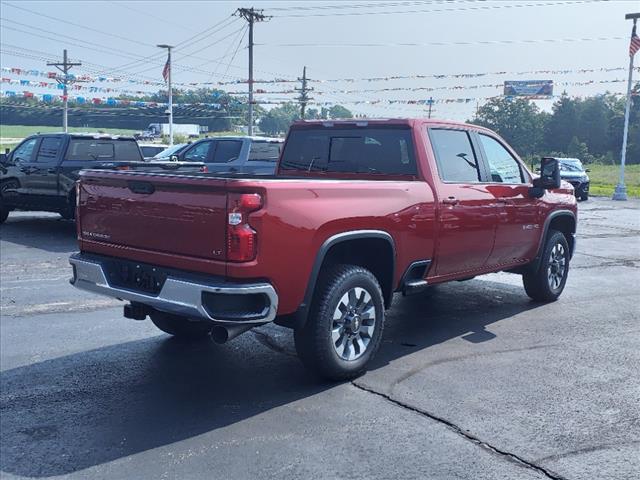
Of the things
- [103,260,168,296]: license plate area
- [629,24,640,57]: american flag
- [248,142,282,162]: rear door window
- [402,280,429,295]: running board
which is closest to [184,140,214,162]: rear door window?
[248,142,282,162]: rear door window

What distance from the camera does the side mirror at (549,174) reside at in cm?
710

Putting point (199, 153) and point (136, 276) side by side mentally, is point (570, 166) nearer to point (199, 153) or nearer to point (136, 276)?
point (199, 153)

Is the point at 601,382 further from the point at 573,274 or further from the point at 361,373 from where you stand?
the point at 573,274

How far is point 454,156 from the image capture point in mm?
6238

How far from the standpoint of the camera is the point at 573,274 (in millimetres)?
10102

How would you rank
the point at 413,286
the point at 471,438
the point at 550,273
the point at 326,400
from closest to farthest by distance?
the point at 471,438 < the point at 326,400 < the point at 413,286 < the point at 550,273

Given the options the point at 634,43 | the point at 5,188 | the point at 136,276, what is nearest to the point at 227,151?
the point at 5,188

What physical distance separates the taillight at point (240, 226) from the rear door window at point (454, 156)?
2.30 metres

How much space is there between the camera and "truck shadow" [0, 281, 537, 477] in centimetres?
399

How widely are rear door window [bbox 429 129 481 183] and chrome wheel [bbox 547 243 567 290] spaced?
1.98 meters

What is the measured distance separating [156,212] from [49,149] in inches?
391

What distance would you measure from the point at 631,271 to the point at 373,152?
6.38 metres

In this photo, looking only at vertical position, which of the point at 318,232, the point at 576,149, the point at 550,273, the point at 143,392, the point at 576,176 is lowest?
the point at 143,392

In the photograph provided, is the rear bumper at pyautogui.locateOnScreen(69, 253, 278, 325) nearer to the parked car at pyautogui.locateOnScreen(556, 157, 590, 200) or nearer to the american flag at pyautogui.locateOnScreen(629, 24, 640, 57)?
the parked car at pyautogui.locateOnScreen(556, 157, 590, 200)
